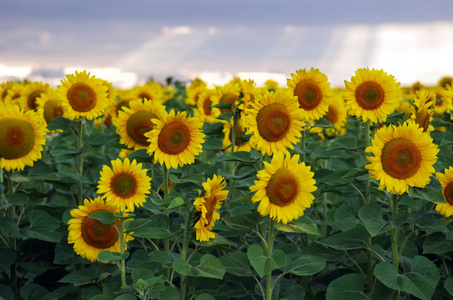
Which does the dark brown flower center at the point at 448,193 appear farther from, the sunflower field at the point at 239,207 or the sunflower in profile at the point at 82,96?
the sunflower in profile at the point at 82,96

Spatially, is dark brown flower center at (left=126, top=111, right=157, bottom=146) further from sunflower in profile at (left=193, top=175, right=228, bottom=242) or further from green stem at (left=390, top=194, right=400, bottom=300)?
green stem at (left=390, top=194, right=400, bottom=300)

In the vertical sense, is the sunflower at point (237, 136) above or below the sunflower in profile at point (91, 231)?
above

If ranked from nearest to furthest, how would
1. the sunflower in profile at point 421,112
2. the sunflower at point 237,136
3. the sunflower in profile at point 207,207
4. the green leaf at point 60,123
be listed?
the sunflower in profile at point 207,207, the sunflower in profile at point 421,112, the green leaf at point 60,123, the sunflower at point 237,136

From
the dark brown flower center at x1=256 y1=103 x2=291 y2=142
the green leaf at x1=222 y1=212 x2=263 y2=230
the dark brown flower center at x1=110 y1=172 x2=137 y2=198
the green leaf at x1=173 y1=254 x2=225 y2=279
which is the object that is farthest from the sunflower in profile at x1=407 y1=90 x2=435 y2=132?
the dark brown flower center at x1=110 y1=172 x2=137 y2=198

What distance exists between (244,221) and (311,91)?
152 centimetres

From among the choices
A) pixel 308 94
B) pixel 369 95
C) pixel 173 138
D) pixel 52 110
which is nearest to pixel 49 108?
pixel 52 110

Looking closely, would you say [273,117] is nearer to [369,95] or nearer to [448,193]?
[369,95]

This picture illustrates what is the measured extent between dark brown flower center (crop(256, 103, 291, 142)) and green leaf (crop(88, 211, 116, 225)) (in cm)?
111

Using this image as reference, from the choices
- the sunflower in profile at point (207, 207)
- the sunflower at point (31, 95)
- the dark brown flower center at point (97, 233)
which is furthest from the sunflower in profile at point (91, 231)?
the sunflower at point (31, 95)

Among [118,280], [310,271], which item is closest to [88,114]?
[118,280]

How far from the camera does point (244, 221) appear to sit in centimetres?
311

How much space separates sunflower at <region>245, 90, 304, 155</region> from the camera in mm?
3330

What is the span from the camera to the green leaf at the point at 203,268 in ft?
9.47

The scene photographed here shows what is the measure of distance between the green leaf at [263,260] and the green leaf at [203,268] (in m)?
0.21
